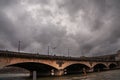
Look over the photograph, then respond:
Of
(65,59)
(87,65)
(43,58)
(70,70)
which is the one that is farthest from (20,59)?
(70,70)

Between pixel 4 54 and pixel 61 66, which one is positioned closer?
pixel 4 54

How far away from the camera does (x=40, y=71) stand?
76.6 meters

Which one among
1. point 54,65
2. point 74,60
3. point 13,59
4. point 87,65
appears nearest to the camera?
point 13,59

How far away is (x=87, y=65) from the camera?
8325cm

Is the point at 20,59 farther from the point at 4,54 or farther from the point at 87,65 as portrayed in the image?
the point at 87,65

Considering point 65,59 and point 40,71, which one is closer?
point 65,59

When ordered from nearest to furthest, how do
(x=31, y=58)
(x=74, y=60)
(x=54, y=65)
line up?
(x=31, y=58)
(x=54, y=65)
(x=74, y=60)

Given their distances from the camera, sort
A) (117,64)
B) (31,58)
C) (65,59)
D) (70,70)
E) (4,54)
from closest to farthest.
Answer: (4,54) → (31,58) → (65,59) → (70,70) → (117,64)

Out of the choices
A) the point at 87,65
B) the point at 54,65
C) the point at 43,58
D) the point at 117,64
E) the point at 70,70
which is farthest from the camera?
the point at 117,64

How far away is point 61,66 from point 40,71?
53.9 feet

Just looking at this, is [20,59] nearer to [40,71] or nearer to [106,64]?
[40,71]

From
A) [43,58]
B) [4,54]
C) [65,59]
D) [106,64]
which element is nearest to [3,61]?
[4,54]

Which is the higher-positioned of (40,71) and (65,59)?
(65,59)

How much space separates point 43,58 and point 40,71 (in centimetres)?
2177
